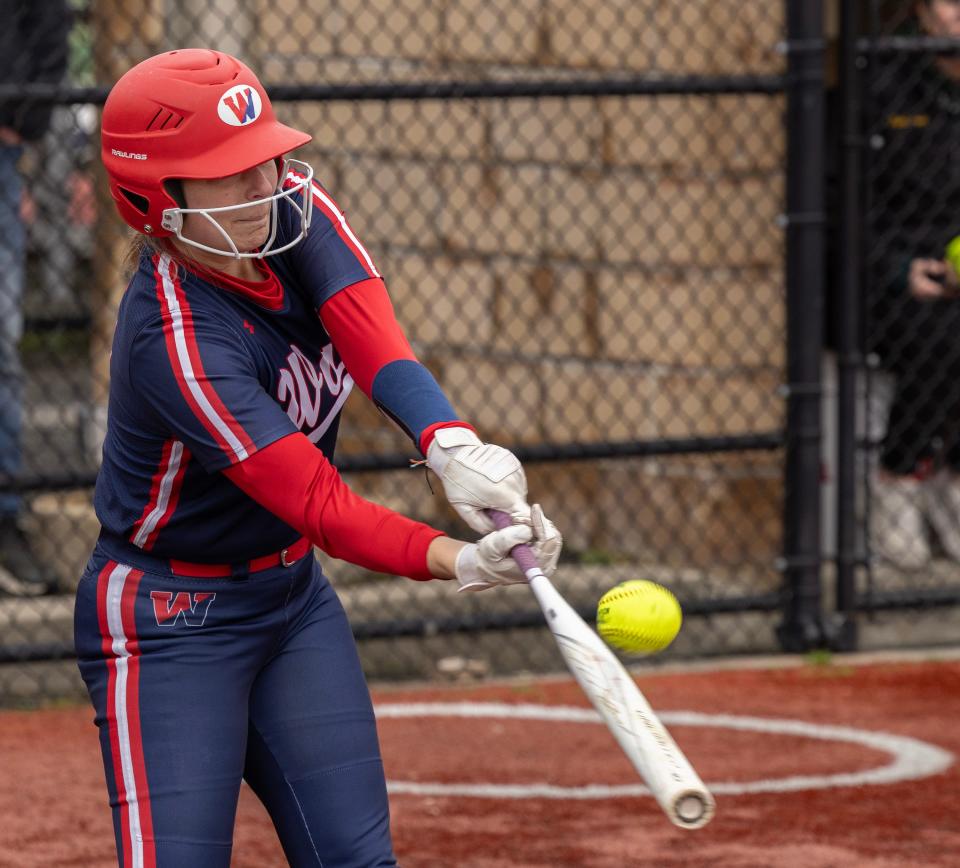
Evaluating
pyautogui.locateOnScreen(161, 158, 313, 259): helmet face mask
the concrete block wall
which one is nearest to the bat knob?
pyautogui.locateOnScreen(161, 158, 313, 259): helmet face mask

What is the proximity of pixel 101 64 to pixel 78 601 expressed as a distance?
4873 millimetres

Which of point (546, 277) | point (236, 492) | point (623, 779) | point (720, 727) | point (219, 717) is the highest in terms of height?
point (236, 492)

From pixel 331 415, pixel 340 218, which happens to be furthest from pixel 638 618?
pixel 340 218

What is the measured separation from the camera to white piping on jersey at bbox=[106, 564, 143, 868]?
2.97 meters

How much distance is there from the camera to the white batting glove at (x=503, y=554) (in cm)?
278

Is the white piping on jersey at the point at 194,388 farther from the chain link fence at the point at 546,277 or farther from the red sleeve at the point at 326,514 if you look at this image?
the chain link fence at the point at 546,277

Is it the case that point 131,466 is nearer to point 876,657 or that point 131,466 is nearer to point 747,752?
point 747,752

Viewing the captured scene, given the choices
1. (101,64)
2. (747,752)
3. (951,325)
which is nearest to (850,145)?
(951,325)

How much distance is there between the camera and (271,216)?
3072mm

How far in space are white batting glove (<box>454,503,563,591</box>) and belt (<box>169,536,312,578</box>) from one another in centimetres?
→ 46

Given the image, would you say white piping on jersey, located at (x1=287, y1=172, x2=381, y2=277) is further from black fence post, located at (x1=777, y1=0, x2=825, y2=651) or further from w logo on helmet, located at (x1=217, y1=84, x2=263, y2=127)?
black fence post, located at (x1=777, y1=0, x2=825, y2=651)

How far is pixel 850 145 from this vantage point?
20.5 feet

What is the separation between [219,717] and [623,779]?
7.11 ft

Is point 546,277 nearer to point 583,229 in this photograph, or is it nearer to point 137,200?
point 583,229
